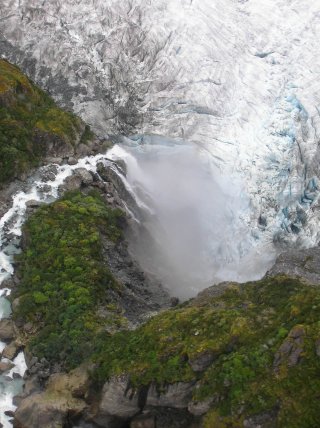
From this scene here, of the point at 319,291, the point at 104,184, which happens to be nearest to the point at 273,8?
the point at 104,184

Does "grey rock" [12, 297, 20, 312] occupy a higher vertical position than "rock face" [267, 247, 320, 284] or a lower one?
lower

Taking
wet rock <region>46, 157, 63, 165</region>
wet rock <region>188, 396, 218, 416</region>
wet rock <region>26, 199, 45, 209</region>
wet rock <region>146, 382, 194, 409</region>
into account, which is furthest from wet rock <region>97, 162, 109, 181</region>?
wet rock <region>188, 396, 218, 416</region>

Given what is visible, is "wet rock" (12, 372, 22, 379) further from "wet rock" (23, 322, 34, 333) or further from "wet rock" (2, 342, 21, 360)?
"wet rock" (23, 322, 34, 333)

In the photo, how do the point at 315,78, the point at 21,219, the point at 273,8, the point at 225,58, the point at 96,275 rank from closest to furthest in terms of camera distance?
the point at 96,275 → the point at 21,219 → the point at 315,78 → the point at 225,58 → the point at 273,8

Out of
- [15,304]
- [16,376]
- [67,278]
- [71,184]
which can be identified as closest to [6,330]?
[15,304]

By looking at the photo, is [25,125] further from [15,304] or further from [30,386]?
[30,386]

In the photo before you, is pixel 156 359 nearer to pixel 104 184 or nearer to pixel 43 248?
pixel 43 248
